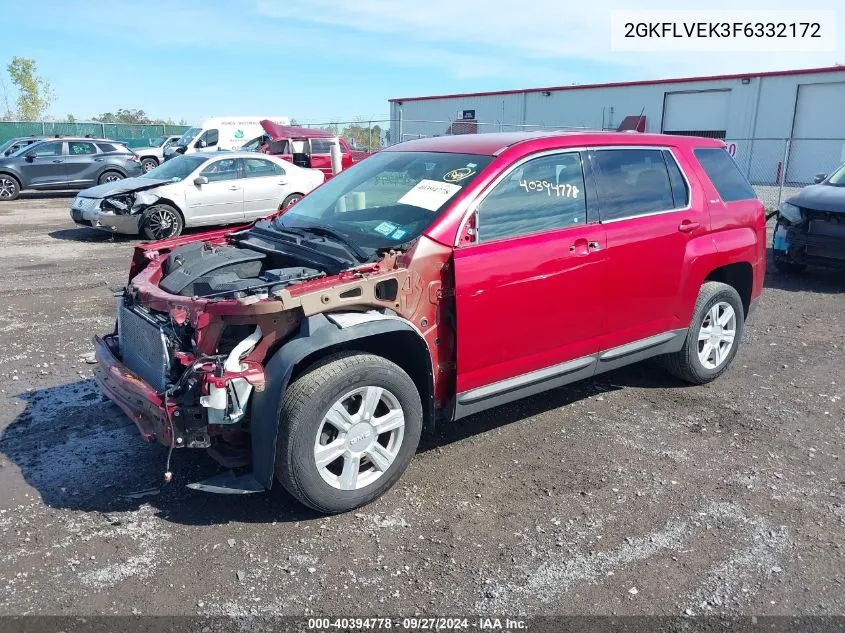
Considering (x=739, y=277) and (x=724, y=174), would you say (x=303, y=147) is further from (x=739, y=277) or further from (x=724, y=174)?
(x=739, y=277)

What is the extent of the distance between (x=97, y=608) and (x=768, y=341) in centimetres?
612

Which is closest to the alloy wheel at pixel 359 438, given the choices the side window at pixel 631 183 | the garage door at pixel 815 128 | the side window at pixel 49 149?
the side window at pixel 631 183

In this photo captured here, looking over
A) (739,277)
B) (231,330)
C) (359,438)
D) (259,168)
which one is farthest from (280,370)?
(259,168)

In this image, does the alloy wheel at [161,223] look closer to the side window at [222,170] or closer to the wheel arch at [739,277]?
the side window at [222,170]

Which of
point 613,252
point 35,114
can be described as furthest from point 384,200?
point 35,114

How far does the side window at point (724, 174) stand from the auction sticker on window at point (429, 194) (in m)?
2.29

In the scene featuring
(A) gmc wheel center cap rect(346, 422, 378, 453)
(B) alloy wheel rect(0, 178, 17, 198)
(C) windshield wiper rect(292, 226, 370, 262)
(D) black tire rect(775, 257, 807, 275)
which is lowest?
(D) black tire rect(775, 257, 807, 275)

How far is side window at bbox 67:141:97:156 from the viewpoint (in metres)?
19.4

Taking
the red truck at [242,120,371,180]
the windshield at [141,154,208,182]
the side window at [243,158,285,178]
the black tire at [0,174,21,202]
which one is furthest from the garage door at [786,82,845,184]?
the black tire at [0,174,21,202]

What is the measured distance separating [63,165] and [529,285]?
62.5 ft

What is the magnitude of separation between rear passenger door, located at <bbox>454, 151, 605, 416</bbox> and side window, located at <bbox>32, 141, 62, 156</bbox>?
1891cm

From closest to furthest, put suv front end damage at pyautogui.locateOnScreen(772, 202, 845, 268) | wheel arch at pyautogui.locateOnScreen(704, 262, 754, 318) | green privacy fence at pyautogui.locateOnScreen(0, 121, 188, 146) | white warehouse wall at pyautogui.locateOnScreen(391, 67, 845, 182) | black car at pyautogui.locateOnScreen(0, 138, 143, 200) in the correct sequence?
wheel arch at pyautogui.locateOnScreen(704, 262, 754, 318), suv front end damage at pyautogui.locateOnScreen(772, 202, 845, 268), black car at pyautogui.locateOnScreen(0, 138, 143, 200), white warehouse wall at pyautogui.locateOnScreen(391, 67, 845, 182), green privacy fence at pyautogui.locateOnScreen(0, 121, 188, 146)

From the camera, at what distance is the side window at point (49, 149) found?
748 inches

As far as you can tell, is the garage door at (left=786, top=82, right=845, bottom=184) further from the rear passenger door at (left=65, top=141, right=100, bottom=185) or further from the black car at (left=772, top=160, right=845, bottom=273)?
the rear passenger door at (left=65, top=141, right=100, bottom=185)
